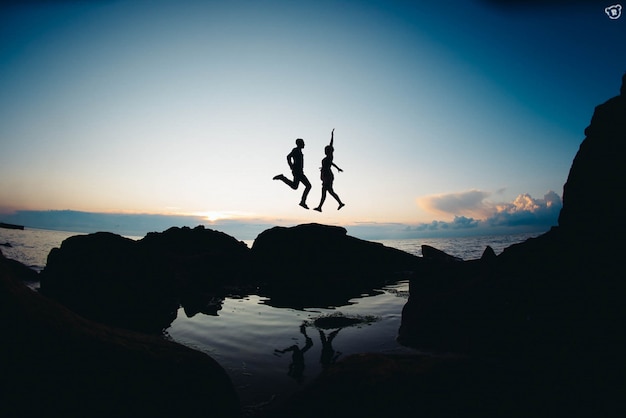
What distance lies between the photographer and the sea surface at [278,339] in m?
4.38

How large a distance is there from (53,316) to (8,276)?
0.70 metres

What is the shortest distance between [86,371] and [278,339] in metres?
3.74

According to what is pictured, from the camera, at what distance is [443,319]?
571cm

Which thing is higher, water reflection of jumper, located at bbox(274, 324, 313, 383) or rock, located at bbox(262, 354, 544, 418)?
rock, located at bbox(262, 354, 544, 418)

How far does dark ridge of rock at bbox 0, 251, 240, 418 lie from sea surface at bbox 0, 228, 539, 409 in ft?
2.53

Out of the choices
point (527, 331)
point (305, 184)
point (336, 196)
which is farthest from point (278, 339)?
point (336, 196)

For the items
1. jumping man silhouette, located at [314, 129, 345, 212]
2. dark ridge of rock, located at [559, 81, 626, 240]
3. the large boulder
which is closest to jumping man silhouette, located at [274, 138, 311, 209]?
jumping man silhouette, located at [314, 129, 345, 212]

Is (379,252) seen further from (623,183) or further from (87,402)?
(87,402)

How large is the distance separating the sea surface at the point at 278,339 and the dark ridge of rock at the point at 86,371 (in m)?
0.77

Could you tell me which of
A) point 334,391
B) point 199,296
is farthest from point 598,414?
point 199,296

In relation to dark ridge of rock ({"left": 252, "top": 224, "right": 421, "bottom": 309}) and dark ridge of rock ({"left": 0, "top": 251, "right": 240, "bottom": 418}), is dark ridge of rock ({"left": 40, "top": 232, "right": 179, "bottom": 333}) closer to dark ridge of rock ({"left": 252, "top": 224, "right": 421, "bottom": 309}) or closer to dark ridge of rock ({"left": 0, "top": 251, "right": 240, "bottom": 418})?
dark ridge of rock ({"left": 0, "top": 251, "right": 240, "bottom": 418})

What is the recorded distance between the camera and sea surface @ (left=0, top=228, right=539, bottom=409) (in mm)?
4375

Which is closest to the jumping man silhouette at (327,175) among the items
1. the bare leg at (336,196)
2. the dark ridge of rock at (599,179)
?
the bare leg at (336,196)

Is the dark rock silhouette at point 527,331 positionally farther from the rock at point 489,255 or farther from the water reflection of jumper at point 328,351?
the water reflection of jumper at point 328,351
